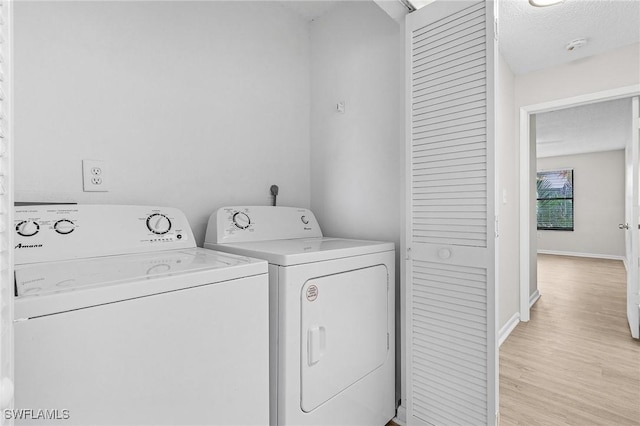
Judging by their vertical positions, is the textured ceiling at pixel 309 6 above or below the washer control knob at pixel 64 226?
above

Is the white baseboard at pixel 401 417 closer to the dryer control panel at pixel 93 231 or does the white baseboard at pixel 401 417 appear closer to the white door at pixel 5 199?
the dryer control panel at pixel 93 231

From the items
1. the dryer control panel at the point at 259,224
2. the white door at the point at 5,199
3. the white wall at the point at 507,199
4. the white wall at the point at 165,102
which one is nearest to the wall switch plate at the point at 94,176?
→ the white wall at the point at 165,102

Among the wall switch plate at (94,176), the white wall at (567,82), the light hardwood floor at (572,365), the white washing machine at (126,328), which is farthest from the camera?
the white wall at (567,82)

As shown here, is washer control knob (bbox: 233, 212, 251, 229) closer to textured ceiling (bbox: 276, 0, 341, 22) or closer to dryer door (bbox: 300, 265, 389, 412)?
dryer door (bbox: 300, 265, 389, 412)

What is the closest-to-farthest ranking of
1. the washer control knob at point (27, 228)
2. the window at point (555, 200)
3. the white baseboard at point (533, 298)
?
the washer control knob at point (27, 228), the white baseboard at point (533, 298), the window at point (555, 200)

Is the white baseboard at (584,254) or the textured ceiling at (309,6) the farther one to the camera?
the white baseboard at (584,254)

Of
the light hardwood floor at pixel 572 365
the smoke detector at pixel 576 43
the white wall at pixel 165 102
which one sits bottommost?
the light hardwood floor at pixel 572 365

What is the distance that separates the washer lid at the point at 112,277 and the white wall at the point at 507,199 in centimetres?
239

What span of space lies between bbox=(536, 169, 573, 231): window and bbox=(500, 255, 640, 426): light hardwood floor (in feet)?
13.7

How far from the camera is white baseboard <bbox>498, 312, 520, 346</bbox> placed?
2.69m

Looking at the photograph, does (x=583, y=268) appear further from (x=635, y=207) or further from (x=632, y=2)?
(x=632, y=2)

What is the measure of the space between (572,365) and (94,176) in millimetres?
3079


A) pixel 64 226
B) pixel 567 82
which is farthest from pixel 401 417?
pixel 567 82

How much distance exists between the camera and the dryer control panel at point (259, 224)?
1587 millimetres
